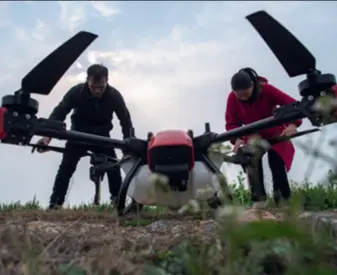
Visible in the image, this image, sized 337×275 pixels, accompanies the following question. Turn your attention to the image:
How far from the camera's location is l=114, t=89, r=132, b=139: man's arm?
6.90m

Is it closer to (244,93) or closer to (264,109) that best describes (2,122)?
(244,93)

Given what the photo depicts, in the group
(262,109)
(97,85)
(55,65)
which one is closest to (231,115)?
(262,109)

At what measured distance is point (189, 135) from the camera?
420cm

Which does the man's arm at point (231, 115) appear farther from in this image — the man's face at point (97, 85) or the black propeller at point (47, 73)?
the black propeller at point (47, 73)

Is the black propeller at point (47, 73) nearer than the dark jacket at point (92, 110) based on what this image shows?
Yes

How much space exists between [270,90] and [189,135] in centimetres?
188

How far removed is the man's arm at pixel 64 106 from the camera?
675cm

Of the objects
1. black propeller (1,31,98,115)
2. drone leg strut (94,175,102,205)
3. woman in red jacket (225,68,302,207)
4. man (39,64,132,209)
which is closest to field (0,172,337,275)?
black propeller (1,31,98,115)

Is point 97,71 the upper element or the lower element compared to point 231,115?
upper

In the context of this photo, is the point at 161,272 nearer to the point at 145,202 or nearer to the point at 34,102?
the point at 145,202

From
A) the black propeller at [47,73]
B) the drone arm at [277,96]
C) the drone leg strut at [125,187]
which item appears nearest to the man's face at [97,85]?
the drone arm at [277,96]

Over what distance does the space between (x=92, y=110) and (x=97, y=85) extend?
19.7 inches

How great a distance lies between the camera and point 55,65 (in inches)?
161

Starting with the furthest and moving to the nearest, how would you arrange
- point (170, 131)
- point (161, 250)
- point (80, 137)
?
point (80, 137)
point (170, 131)
point (161, 250)
